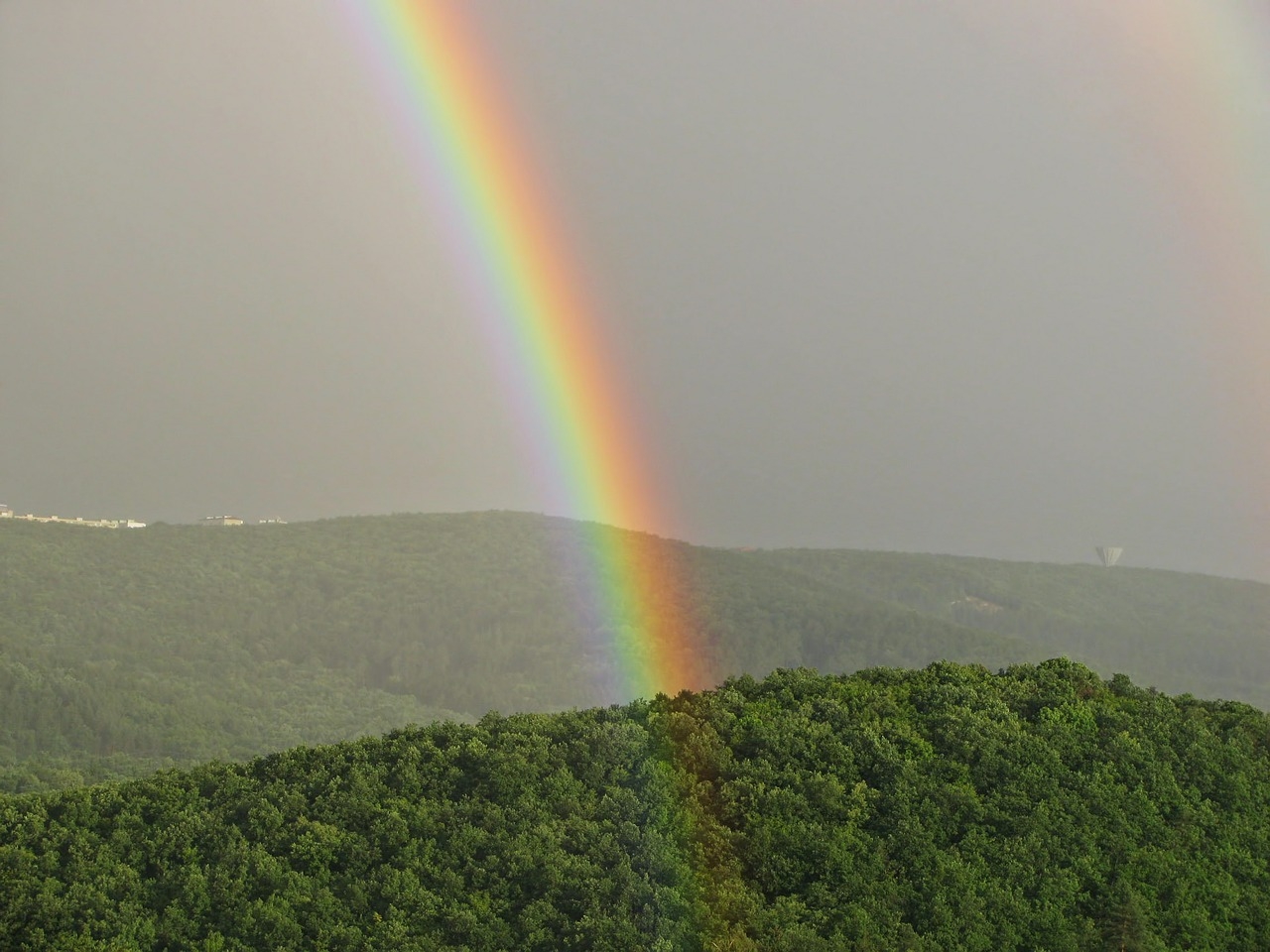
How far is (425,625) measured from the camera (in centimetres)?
15212

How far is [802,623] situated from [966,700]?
126131 millimetres

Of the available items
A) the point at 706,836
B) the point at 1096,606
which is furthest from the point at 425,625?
the point at 706,836

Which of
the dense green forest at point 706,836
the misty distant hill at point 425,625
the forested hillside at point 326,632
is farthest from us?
the misty distant hill at point 425,625

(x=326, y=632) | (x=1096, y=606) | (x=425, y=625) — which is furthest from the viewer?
(x=1096, y=606)

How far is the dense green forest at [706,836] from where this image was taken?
18.3m

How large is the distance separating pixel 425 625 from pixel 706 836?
446 feet

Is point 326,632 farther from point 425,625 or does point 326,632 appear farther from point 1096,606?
point 1096,606

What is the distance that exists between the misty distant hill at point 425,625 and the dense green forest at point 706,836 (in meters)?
71.0

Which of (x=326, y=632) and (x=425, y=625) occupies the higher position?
→ (x=425, y=625)

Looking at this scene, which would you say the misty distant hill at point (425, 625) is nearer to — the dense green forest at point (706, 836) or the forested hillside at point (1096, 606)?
the forested hillside at point (1096, 606)

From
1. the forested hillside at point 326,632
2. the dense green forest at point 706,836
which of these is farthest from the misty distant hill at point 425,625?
the dense green forest at point 706,836

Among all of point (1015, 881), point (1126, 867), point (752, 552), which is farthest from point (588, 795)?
point (752, 552)

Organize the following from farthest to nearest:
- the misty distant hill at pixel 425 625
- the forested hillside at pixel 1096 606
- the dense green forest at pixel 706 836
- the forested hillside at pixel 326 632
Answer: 1. the forested hillside at pixel 1096 606
2. the misty distant hill at pixel 425 625
3. the forested hillside at pixel 326 632
4. the dense green forest at pixel 706 836

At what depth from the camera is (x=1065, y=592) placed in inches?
7338
